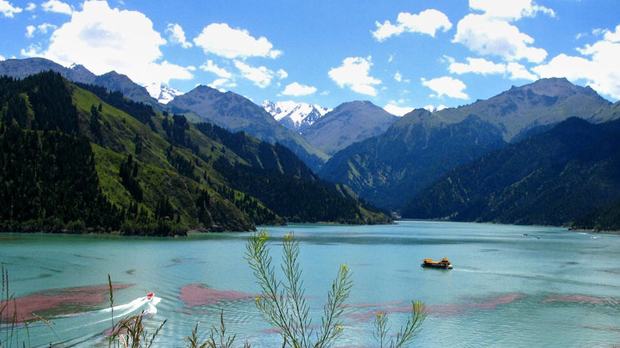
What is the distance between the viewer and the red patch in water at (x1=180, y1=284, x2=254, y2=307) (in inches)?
2842

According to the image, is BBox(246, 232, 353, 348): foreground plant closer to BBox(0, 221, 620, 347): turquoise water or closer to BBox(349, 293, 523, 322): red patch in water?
BBox(0, 221, 620, 347): turquoise water

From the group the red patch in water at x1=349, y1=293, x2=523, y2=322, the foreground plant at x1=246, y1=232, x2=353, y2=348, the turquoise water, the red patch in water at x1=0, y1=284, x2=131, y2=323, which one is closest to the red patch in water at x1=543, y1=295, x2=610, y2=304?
the turquoise water

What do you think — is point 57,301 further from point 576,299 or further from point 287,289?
point 576,299

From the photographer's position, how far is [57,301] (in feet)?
216

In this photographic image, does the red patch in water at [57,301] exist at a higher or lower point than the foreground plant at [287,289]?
lower

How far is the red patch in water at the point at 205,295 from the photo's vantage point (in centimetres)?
7219

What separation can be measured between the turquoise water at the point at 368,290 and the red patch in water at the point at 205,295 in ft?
0.84

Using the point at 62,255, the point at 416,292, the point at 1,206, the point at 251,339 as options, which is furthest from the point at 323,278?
the point at 1,206

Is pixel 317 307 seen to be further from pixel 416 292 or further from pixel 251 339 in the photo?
pixel 416 292

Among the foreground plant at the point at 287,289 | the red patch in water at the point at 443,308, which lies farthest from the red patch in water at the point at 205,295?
the foreground plant at the point at 287,289

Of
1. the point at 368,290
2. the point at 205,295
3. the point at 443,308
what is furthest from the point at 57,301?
the point at 443,308

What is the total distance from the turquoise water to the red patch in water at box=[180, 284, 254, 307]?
256 mm

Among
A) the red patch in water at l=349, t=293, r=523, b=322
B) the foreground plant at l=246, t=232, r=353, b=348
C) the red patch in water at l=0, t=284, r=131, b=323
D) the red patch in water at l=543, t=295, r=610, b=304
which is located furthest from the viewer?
the red patch in water at l=543, t=295, r=610, b=304

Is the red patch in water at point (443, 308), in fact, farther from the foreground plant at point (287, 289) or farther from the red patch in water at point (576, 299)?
the foreground plant at point (287, 289)
